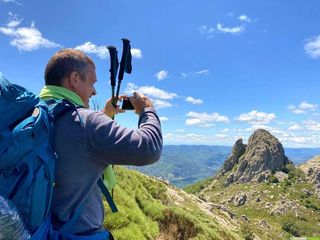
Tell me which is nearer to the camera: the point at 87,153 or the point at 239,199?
the point at 87,153

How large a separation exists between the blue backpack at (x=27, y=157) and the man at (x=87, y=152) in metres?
0.14

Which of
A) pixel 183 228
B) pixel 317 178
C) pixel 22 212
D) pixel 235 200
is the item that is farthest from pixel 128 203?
pixel 317 178

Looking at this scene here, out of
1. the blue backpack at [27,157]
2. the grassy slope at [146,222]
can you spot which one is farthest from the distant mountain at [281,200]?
the blue backpack at [27,157]

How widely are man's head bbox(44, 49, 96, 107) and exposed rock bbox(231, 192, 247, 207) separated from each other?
588 feet

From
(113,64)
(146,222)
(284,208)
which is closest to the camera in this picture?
(113,64)

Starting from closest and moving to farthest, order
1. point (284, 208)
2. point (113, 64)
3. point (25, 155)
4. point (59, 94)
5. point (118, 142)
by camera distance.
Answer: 1. point (25, 155)
2. point (118, 142)
3. point (59, 94)
4. point (113, 64)
5. point (284, 208)

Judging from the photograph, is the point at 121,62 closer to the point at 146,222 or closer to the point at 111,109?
the point at 111,109

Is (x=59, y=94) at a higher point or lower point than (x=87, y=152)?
higher

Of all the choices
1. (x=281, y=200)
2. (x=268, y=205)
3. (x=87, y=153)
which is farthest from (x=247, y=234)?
(x=281, y=200)

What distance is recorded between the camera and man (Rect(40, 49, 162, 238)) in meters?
2.77

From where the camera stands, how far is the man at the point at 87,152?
9.07 feet

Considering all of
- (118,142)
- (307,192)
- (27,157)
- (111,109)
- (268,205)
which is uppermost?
(111,109)

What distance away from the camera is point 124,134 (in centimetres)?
278

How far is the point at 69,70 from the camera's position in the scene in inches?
121
